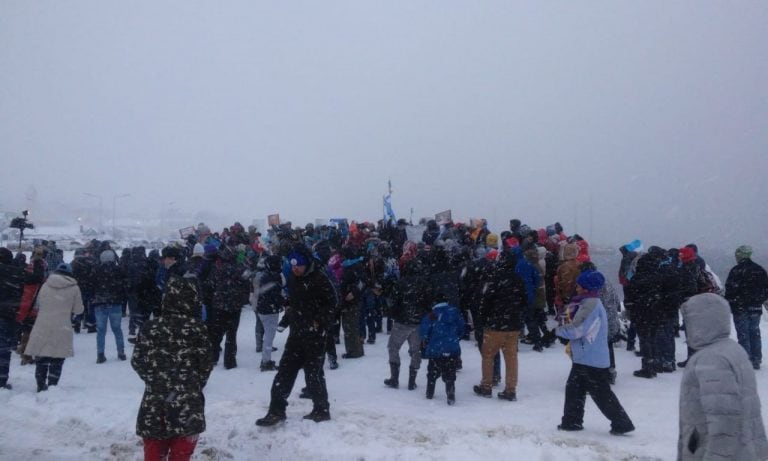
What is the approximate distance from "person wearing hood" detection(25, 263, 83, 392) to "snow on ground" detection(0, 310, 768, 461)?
1.15ft

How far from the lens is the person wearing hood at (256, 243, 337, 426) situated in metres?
6.13

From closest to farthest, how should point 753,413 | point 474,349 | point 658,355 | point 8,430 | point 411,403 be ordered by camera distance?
point 753,413, point 8,430, point 411,403, point 658,355, point 474,349

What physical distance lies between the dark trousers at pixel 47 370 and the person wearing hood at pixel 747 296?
1161 cm

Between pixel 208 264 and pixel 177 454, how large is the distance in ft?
17.4

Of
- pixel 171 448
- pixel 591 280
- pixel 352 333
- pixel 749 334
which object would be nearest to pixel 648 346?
pixel 749 334

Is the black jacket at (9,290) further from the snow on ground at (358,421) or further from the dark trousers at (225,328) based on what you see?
the dark trousers at (225,328)

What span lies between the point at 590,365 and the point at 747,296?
16.6 feet

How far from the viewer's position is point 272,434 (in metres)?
5.91

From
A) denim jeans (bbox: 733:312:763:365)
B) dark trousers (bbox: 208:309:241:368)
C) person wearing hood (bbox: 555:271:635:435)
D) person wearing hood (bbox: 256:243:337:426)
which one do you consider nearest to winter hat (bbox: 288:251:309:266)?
person wearing hood (bbox: 256:243:337:426)

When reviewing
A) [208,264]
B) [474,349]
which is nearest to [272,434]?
[208,264]

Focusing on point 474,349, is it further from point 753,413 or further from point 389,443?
point 753,413

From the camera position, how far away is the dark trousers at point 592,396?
5949mm

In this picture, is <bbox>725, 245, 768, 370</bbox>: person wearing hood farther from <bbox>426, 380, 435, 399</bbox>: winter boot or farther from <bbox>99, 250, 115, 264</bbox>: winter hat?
<bbox>99, 250, 115, 264</bbox>: winter hat

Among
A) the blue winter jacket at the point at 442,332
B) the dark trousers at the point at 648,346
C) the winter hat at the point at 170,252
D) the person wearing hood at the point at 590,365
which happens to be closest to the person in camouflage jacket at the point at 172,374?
the winter hat at the point at 170,252
